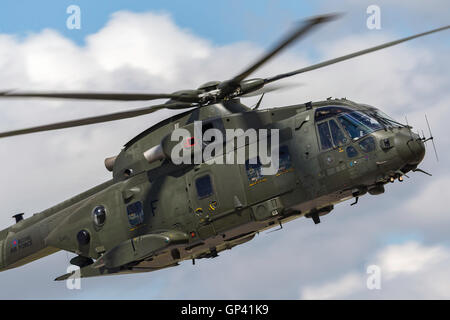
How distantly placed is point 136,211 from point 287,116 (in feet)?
18.7

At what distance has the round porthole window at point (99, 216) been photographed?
24.1 meters

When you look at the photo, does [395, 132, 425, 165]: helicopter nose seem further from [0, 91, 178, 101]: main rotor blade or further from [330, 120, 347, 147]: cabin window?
[0, 91, 178, 101]: main rotor blade

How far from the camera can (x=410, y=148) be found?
66.6 ft

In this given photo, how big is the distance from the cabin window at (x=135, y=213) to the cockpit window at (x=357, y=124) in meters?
6.96

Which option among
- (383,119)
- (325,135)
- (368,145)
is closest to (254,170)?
(325,135)

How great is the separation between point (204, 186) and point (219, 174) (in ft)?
2.00

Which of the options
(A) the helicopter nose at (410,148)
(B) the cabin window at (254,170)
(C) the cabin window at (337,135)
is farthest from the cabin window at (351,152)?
(B) the cabin window at (254,170)

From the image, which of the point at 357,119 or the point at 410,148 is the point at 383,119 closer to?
the point at 357,119

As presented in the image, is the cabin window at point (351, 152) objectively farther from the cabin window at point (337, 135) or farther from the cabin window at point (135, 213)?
the cabin window at point (135, 213)

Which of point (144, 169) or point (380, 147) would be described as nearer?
point (380, 147)

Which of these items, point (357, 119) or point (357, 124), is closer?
point (357, 124)
